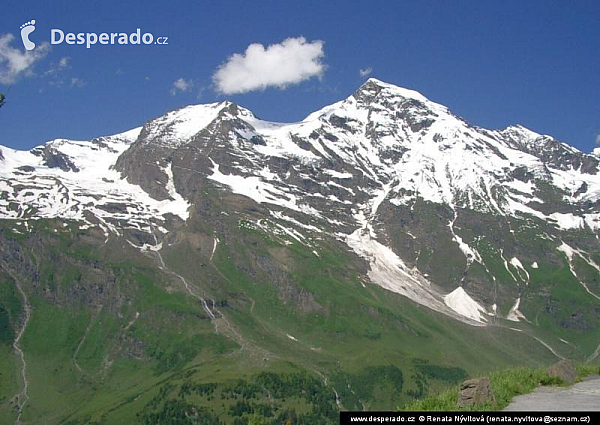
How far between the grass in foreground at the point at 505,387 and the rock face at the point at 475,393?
0.25 meters

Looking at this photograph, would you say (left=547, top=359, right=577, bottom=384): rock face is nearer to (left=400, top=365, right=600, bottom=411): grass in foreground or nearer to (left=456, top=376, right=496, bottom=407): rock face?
(left=400, top=365, right=600, bottom=411): grass in foreground

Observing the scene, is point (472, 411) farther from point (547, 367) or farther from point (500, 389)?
point (547, 367)

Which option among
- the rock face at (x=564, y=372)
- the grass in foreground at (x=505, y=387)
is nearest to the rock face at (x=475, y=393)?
the grass in foreground at (x=505, y=387)

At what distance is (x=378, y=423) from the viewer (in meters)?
18.8

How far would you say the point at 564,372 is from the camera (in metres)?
26.6

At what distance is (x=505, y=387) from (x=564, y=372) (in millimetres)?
4270

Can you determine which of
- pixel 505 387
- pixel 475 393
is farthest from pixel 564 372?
pixel 475 393

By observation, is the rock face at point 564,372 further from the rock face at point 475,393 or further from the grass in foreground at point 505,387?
the rock face at point 475,393

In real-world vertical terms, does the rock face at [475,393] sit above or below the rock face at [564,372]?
below

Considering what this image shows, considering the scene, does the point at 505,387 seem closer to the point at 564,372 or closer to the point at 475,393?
the point at 475,393

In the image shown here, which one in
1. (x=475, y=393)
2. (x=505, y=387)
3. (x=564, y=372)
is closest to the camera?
(x=475, y=393)

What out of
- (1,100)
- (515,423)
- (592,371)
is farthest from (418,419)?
(1,100)

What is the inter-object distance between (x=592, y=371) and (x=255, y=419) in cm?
1575

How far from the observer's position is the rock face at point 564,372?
26.3 m
